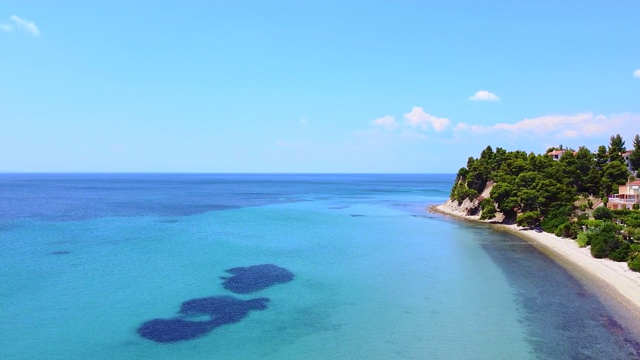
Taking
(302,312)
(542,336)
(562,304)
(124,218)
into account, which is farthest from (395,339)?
(124,218)

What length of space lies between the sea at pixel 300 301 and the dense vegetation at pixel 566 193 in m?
7.90

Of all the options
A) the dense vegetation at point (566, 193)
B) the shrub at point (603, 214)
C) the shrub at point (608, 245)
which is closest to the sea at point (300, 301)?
the shrub at point (608, 245)

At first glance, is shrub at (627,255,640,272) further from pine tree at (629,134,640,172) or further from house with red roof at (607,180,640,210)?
pine tree at (629,134,640,172)

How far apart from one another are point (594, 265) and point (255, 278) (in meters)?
36.5

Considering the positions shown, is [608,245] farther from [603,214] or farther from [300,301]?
[300,301]

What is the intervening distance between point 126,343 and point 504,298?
30.0 meters

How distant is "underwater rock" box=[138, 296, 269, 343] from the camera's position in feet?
87.6

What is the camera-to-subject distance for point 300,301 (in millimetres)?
34125

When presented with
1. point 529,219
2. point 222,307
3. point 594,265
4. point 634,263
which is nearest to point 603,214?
point 529,219

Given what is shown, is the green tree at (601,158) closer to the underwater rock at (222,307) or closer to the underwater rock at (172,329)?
the underwater rock at (222,307)

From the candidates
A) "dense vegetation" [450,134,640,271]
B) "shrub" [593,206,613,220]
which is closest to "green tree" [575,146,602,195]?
"dense vegetation" [450,134,640,271]

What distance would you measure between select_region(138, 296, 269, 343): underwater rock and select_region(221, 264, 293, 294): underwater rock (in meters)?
3.07

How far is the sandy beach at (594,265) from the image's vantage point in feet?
116

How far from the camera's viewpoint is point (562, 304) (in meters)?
33.4
